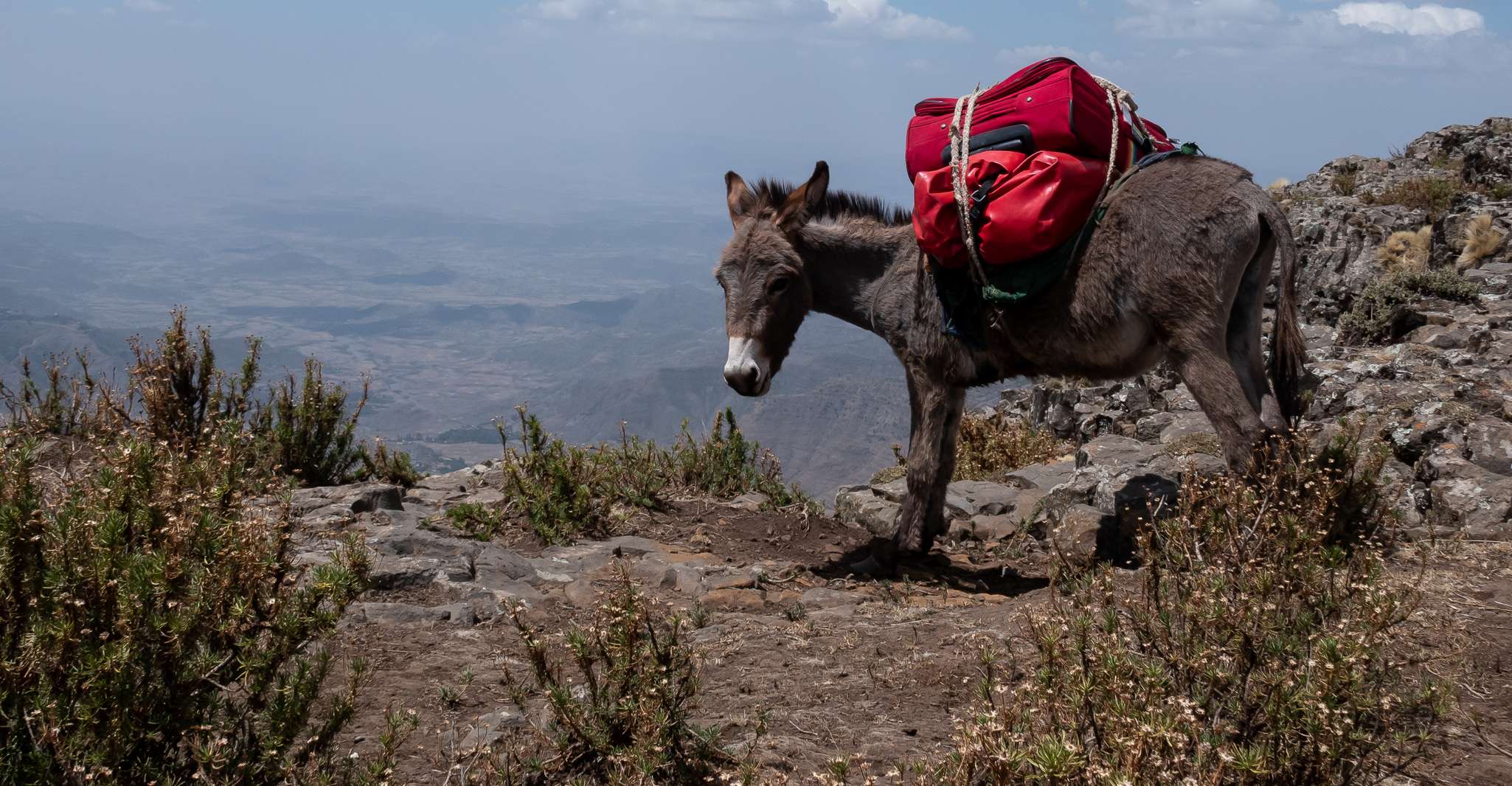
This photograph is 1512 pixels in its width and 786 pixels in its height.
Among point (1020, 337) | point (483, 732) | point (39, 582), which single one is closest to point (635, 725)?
point (483, 732)

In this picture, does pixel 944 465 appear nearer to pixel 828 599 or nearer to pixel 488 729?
pixel 828 599

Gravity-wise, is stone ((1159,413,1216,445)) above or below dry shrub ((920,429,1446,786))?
below

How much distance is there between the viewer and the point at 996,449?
10.3 metres

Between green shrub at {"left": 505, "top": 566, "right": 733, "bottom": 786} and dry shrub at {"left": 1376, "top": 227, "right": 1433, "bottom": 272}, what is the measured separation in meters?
12.3

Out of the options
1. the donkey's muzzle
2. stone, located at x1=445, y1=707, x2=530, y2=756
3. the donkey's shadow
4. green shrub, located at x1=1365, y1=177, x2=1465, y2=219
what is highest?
green shrub, located at x1=1365, y1=177, x2=1465, y2=219

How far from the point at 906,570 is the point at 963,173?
2.76 meters

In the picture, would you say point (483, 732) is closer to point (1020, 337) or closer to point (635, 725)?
point (635, 725)

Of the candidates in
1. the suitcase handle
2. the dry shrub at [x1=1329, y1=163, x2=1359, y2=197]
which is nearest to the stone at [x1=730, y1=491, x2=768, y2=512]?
the suitcase handle

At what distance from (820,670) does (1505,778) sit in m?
2.42

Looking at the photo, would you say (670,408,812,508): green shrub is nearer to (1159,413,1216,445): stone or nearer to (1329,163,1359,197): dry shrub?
(1159,413,1216,445): stone

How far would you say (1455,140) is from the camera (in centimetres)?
2036

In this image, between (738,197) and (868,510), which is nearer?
(738,197)

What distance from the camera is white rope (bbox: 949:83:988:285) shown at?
5.90 meters

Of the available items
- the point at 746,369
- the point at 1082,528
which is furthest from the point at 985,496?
the point at 746,369
